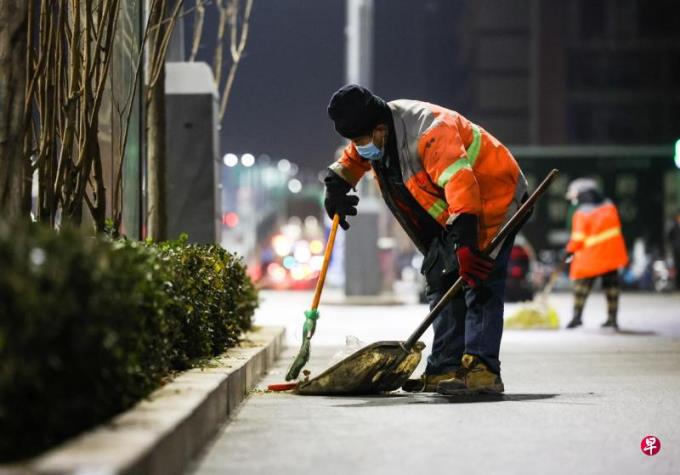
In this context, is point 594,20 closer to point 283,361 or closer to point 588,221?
point 588,221

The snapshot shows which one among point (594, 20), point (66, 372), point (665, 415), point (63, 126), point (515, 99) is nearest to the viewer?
point (66, 372)

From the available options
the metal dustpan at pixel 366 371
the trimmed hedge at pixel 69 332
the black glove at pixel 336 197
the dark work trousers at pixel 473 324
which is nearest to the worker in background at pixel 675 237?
the black glove at pixel 336 197

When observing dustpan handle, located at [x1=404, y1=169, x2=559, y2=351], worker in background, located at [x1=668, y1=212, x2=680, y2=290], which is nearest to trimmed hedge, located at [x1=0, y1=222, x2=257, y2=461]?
dustpan handle, located at [x1=404, y1=169, x2=559, y2=351]

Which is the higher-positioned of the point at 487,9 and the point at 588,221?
the point at 487,9

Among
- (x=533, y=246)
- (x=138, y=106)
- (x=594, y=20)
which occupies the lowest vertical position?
(x=533, y=246)

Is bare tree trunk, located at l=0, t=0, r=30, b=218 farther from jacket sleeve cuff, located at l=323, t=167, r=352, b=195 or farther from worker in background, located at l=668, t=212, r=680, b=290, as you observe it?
worker in background, located at l=668, t=212, r=680, b=290

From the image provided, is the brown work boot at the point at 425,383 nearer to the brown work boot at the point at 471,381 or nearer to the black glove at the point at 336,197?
the brown work boot at the point at 471,381

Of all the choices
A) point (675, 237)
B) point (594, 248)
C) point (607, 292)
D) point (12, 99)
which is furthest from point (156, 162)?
point (675, 237)

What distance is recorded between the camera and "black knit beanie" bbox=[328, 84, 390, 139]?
25.9ft

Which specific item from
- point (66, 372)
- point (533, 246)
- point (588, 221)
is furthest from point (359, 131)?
point (533, 246)

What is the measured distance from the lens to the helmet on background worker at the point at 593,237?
16.5m

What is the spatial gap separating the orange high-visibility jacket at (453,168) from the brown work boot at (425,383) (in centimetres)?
83

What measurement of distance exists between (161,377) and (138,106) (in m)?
5.78

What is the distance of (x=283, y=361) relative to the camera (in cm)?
1156
